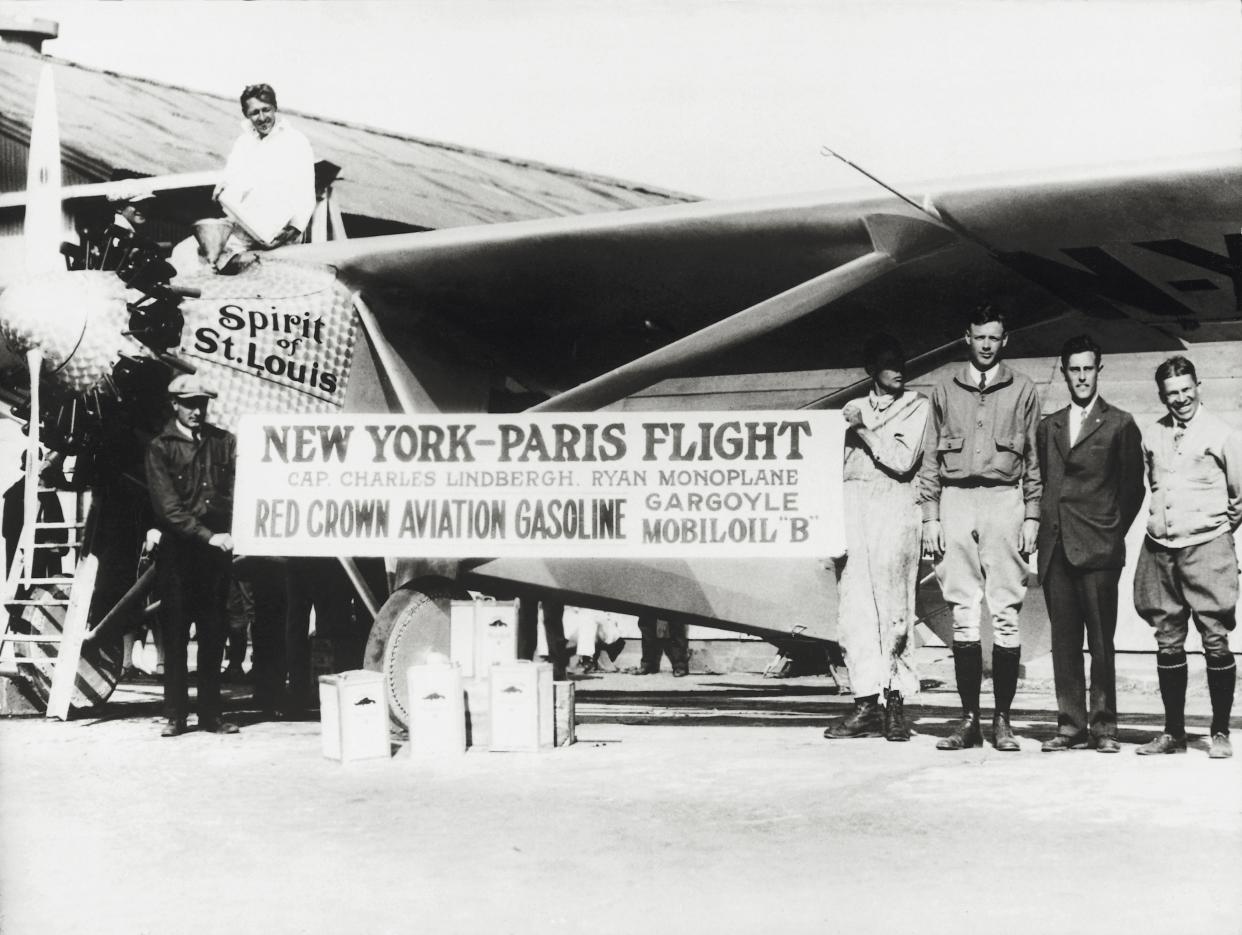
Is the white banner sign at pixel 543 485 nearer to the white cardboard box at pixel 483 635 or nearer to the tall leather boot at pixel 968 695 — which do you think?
the white cardboard box at pixel 483 635

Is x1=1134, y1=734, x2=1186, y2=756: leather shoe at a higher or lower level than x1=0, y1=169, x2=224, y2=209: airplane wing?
lower

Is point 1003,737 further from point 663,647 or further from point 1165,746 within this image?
point 663,647

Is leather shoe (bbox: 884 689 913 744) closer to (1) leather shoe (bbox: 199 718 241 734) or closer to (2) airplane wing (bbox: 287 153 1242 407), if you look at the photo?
(2) airplane wing (bbox: 287 153 1242 407)

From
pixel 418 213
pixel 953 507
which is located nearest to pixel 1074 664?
pixel 953 507

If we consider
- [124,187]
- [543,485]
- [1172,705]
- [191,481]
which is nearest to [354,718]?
[543,485]

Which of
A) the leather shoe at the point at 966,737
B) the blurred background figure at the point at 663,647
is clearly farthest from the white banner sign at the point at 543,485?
the blurred background figure at the point at 663,647

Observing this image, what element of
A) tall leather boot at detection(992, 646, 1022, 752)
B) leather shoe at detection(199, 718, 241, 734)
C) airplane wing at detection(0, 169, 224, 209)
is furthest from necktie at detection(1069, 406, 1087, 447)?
airplane wing at detection(0, 169, 224, 209)
